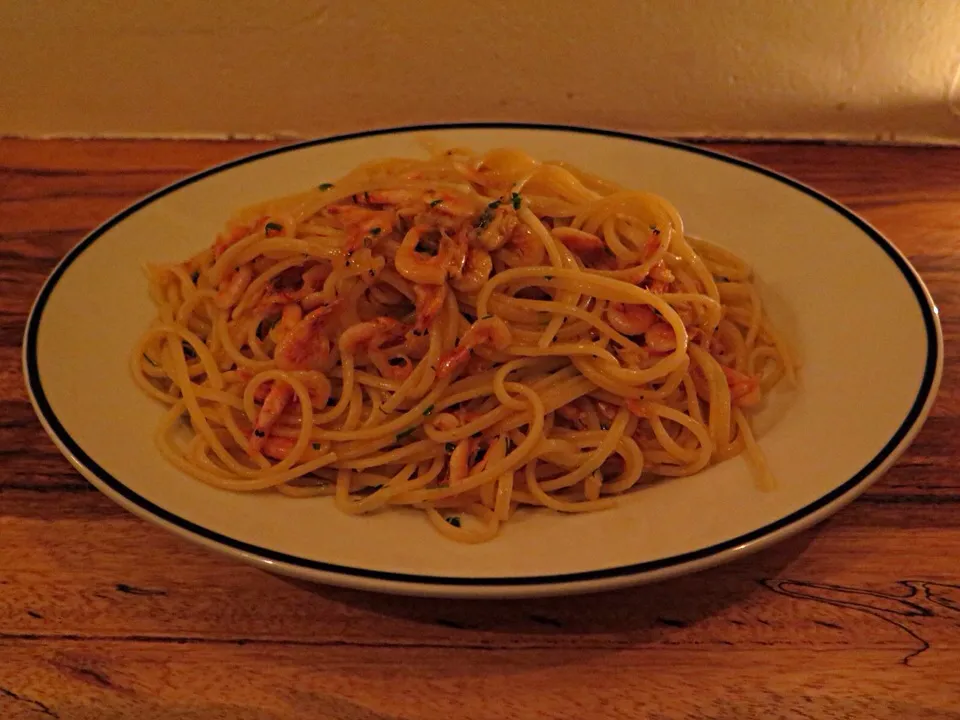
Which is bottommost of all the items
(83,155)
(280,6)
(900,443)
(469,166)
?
(900,443)

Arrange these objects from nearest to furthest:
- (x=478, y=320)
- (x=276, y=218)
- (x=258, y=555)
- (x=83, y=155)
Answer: (x=258, y=555) < (x=478, y=320) < (x=276, y=218) < (x=83, y=155)

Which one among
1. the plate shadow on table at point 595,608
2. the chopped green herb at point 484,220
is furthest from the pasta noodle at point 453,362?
the plate shadow on table at point 595,608

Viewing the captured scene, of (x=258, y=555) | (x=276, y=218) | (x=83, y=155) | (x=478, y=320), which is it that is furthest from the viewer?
(x=83, y=155)

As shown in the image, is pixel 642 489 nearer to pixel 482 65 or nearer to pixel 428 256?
pixel 428 256

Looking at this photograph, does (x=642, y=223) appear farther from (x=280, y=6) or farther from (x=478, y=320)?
(x=280, y=6)

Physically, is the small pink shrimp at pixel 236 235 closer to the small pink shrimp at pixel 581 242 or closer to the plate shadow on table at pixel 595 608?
the small pink shrimp at pixel 581 242

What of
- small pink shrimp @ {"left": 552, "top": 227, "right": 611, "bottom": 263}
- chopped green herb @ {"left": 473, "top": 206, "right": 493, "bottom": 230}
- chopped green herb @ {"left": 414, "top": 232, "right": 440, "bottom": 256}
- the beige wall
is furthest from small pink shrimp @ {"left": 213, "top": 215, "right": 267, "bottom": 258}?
the beige wall

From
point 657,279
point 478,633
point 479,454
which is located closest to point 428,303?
point 479,454

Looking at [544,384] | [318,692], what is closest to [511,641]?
[318,692]
